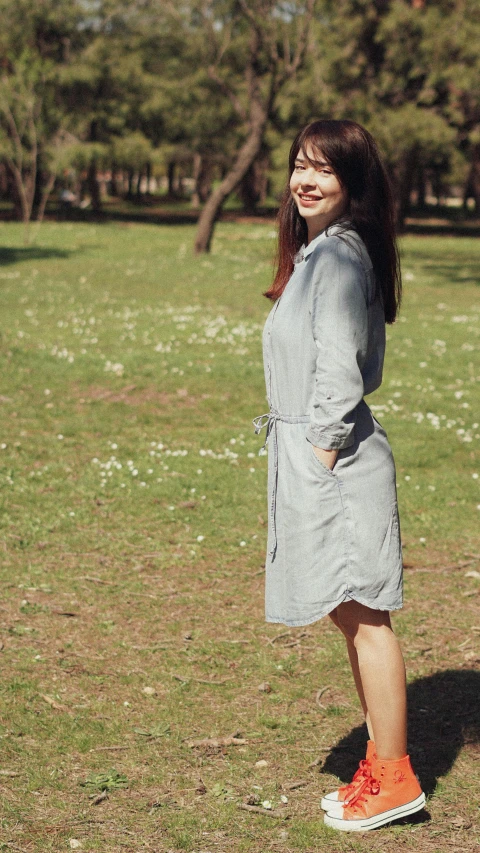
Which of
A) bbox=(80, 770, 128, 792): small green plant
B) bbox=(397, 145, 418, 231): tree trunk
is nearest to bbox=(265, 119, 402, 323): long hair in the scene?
bbox=(80, 770, 128, 792): small green plant

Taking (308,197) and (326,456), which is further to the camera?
(308,197)

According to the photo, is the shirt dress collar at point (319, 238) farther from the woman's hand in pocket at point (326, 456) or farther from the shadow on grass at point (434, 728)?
the shadow on grass at point (434, 728)

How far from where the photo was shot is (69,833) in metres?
3.79

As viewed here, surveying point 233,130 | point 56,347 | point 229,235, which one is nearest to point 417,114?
point 229,235

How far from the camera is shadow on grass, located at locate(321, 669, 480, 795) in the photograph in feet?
14.0

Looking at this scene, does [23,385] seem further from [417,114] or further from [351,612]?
[417,114]

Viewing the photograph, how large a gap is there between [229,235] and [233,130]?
19884mm

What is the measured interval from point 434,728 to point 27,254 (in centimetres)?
2668

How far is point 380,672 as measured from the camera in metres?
3.61

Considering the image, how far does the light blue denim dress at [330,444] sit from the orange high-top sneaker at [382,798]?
25.2 inches

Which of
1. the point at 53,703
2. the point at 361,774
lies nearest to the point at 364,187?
the point at 361,774

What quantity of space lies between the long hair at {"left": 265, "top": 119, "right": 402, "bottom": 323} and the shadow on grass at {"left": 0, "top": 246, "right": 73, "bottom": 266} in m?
24.0

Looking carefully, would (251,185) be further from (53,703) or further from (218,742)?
(218,742)

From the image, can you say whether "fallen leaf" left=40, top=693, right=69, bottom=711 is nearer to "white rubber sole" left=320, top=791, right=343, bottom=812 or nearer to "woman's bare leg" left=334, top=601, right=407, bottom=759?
"white rubber sole" left=320, top=791, right=343, bottom=812
